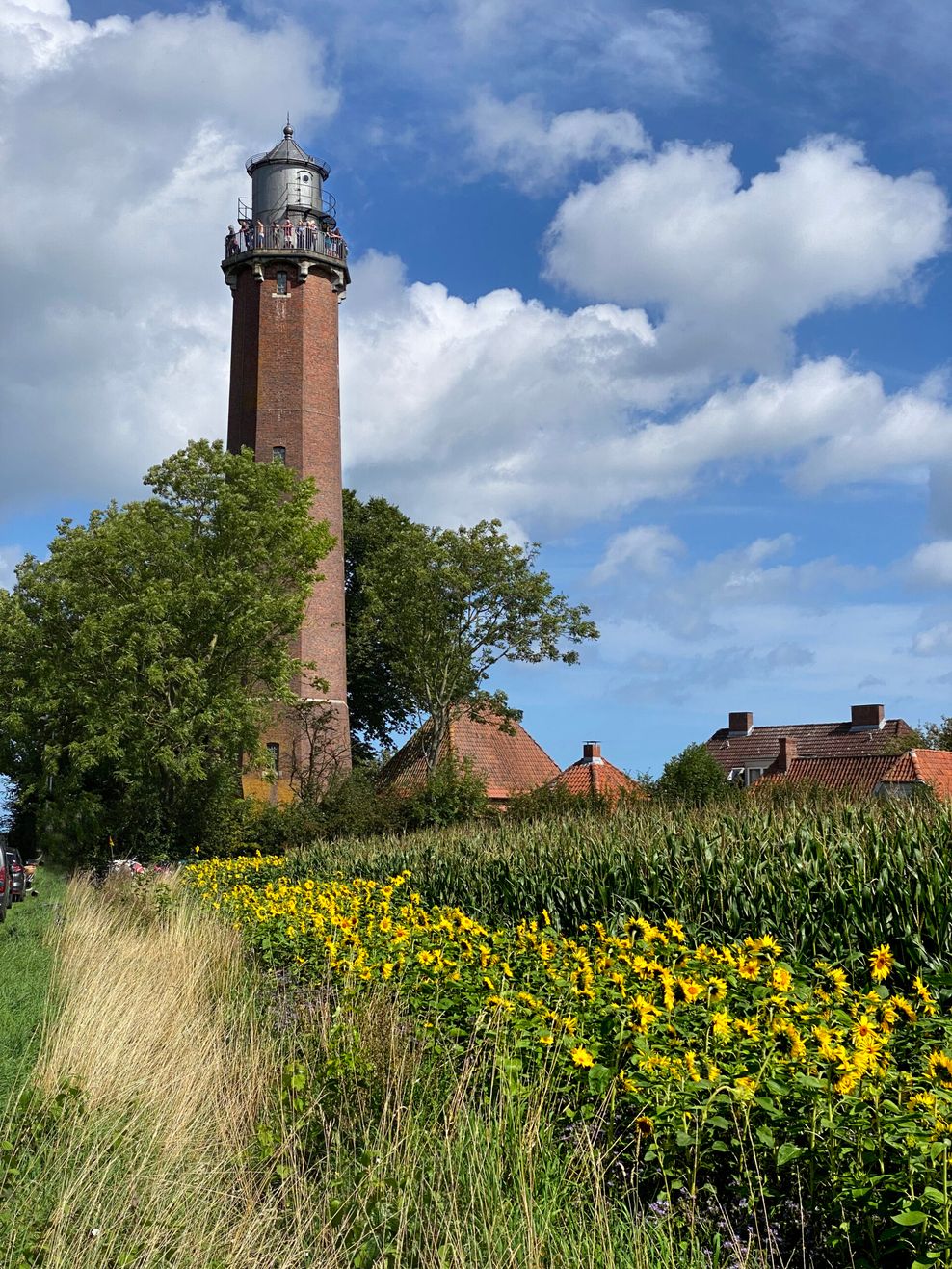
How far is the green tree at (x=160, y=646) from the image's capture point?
112 feet

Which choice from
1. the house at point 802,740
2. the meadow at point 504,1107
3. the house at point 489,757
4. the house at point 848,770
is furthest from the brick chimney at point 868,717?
the meadow at point 504,1107

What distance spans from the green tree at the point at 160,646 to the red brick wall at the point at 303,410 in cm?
213

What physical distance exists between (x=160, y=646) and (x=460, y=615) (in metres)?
12.2

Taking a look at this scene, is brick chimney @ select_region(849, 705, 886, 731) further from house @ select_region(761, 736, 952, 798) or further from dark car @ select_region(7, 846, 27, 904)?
dark car @ select_region(7, 846, 27, 904)

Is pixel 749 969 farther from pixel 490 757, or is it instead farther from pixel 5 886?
pixel 490 757

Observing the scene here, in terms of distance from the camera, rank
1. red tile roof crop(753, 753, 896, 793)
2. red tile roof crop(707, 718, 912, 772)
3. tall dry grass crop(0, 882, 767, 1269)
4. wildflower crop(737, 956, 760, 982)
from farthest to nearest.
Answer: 1. red tile roof crop(707, 718, 912, 772)
2. red tile roof crop(753, 753, 896, 793)
3. wildflower crop(737, 956, 760, 982)
4. tall dry grass crop(0, 882, 767, 1269)

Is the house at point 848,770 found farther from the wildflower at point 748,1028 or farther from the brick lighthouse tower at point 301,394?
the wildflower at point 748,1028

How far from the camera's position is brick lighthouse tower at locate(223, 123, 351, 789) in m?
40.1

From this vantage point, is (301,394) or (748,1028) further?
(301,394)

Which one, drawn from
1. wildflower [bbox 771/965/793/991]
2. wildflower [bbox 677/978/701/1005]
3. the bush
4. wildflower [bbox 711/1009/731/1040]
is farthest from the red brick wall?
wildflower [bbox 711/1009/731/1040]

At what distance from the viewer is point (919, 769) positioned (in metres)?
45.3

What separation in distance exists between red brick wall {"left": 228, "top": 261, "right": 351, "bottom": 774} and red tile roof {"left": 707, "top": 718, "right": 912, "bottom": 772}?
2954cm

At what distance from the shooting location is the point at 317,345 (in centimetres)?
4153

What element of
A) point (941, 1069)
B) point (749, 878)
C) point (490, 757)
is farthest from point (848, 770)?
point (941, 1069)
